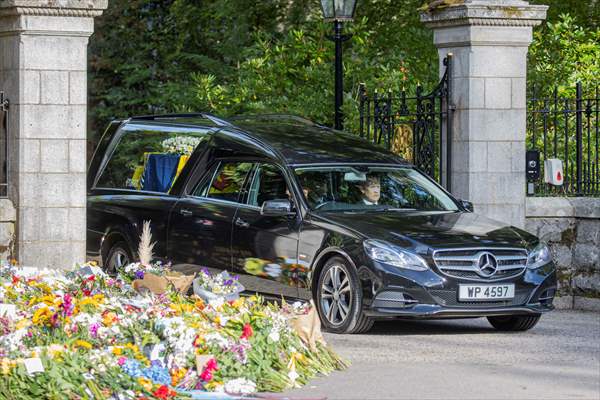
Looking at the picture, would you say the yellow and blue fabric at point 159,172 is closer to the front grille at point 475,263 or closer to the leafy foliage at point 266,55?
Answer: the front grille at point 475,263

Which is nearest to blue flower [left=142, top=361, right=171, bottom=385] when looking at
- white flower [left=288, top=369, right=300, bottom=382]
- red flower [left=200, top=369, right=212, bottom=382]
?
red flower [left=200, top=369, right=212, bottom=382]

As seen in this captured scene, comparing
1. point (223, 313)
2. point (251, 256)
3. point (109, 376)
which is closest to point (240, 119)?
point (251, 256)

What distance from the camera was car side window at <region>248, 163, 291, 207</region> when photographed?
12578 mm

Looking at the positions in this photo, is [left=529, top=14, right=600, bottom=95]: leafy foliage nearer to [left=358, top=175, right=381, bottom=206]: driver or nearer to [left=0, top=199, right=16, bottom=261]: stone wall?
[left=358, top=175, right=381, bottom=206]: driver

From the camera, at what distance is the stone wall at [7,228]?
13172 mm

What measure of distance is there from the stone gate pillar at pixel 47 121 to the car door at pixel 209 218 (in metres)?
0.88

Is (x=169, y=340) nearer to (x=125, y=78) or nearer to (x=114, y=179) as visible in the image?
(x=114, y=179)

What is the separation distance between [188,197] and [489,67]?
3176mm

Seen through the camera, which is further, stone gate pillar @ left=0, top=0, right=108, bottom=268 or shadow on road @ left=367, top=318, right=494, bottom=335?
stone gate pillar @ left=0, top=0, right=108, bottom=268

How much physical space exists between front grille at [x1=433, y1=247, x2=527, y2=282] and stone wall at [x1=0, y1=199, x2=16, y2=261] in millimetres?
3941

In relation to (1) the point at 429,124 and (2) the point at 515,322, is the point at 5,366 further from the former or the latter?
(1) the point at 429,124

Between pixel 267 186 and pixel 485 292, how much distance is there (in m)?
2.21

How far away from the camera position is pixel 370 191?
41.4ft

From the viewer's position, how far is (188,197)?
13422 mm
